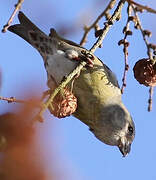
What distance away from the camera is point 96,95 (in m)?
3.28

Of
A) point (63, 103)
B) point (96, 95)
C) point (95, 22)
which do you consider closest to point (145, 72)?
point (95, 22)

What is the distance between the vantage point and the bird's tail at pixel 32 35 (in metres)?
3.57

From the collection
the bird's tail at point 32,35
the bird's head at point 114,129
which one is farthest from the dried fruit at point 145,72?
the bird's tail at point 32,35

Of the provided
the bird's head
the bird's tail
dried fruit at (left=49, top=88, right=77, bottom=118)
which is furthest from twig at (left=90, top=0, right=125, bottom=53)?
the bird's tail

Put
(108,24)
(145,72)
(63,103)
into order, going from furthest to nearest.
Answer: (145,72) → (108,24) → (63,103)

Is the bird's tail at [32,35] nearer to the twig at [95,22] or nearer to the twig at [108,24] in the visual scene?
the twig at [95,22]

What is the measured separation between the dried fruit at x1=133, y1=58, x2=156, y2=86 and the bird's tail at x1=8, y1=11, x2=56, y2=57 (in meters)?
1.42

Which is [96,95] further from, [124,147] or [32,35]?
[32,35]

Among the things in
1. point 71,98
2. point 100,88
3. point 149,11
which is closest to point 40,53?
point 100,88

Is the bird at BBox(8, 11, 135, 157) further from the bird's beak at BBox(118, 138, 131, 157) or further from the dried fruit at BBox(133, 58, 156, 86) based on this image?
the dried fruit at BBox(133, 58, 156, 86)

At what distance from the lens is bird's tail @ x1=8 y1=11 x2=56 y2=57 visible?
3.57 meters

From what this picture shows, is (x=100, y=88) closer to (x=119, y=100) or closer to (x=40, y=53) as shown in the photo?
(x=119, y=100)

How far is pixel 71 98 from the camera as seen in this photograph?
1966 mm

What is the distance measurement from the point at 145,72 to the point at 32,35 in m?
1.70
